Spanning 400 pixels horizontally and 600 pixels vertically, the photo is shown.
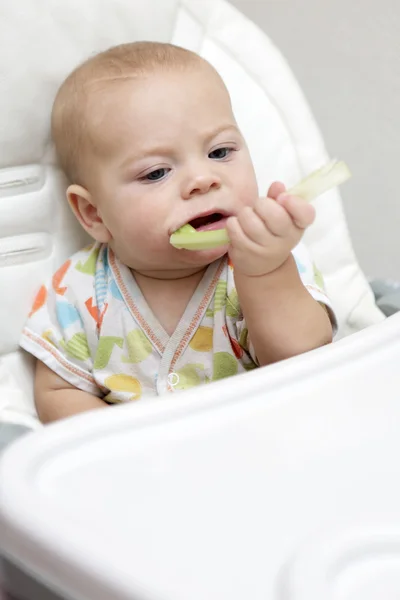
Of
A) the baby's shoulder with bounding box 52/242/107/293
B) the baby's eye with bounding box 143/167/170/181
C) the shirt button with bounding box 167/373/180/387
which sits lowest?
the shirt button with bounding box 167/373/180/387

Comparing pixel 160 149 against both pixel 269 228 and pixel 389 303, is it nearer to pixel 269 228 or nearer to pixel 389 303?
pixel 269 228

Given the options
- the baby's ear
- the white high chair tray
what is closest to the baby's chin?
the baby's ear

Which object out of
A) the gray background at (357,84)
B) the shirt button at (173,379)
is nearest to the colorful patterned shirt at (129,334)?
the shirt button at (173,379)

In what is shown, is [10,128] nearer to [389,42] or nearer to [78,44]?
[78,44]

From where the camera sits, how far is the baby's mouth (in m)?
0.74

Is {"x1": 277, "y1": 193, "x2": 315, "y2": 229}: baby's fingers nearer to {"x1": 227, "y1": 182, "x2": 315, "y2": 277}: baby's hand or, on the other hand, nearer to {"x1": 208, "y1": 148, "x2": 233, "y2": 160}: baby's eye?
{"x1": 227, "y1": 182, "x2": 315, "y2": 277}: baby's hand

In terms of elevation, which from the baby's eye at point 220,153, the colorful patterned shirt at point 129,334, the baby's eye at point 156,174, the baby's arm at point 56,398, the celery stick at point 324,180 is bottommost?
the baby's arm at point 56,398

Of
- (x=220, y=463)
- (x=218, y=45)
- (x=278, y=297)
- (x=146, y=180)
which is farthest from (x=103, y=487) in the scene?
(x=218, y=45)

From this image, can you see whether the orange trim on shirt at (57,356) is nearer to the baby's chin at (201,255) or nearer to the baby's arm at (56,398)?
the baby's arm at (56,398)

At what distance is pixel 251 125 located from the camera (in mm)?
935

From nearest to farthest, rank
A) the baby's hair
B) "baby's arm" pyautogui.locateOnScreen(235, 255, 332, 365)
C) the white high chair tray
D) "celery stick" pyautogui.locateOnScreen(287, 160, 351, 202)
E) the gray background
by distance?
the white high chair tray < "celery stick" pyautogui.locateOnScreen(287, 160, 351, 202) < "baby's arm" pyautogui.locateOnScreen(235, 255, 332, 365) < the baby's hair < the gray background

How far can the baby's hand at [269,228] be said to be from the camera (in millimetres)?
604

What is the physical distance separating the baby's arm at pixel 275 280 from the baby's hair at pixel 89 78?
0.23 m

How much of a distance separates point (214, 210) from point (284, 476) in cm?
32
